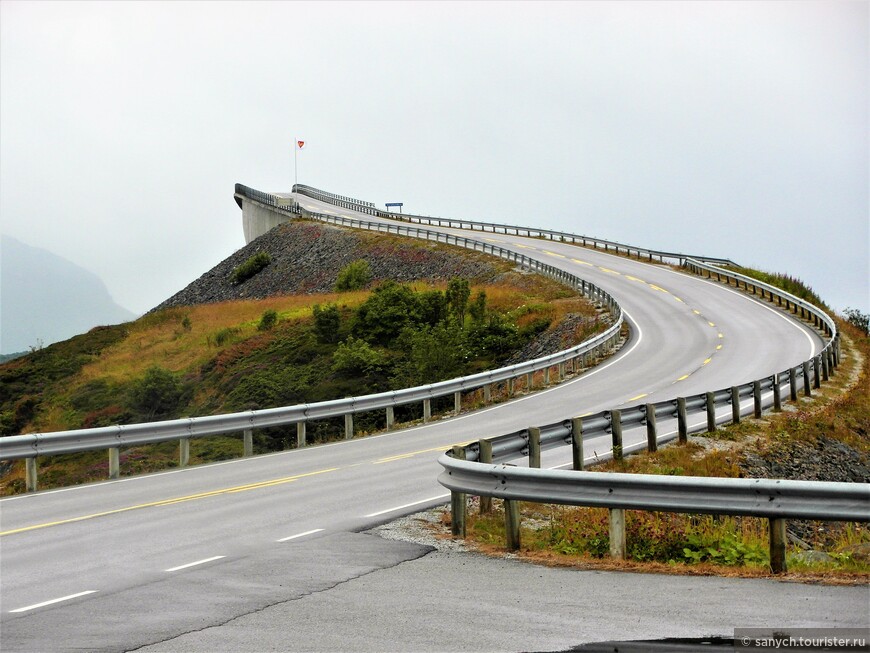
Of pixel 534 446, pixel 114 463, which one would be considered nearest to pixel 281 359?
pixel 114 463

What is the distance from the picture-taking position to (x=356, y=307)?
178ft

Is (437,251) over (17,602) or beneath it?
over

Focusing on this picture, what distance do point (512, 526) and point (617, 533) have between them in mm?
1118

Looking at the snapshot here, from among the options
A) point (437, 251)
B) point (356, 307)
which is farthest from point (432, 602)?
point (437, 251)

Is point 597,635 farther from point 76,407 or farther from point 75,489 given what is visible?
point 76,407

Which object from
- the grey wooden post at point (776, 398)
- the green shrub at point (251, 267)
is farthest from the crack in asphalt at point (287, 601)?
the green shrub at point (251, 267)

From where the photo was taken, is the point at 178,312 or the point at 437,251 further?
the point at 178,312

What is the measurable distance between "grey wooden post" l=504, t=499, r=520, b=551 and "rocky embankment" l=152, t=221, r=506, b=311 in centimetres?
5123

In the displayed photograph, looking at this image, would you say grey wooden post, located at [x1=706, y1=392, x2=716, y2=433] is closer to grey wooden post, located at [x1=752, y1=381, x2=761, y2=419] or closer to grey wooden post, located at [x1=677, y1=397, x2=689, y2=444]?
grey wooden post, located at [x1=677, y1=397, x2=689, y2=444]

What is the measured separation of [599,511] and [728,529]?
75.2 inches

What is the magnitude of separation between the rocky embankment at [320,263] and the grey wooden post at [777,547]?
174ft

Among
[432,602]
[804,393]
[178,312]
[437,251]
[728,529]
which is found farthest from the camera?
[178,312]

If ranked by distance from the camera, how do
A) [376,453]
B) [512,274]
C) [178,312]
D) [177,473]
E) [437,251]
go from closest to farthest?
[177,473] < [376,453] < [512,274] < [437,251] < [178,312]

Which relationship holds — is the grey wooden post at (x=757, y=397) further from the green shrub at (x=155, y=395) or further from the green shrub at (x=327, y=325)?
the green shrub at (x=155, y=395)
